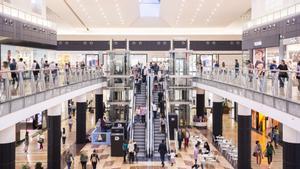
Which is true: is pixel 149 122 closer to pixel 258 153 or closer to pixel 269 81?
pixel 258 153

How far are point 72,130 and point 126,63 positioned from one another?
24.3 ft

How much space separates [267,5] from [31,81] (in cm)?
2092

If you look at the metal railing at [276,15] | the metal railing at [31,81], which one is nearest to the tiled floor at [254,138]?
the metal railing at [276,15]

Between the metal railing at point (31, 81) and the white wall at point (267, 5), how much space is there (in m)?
13.8

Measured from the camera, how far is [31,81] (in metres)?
14.5

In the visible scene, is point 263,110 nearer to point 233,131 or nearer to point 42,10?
point 233,131

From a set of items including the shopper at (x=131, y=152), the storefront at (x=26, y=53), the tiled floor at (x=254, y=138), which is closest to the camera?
the tiled floor at (x=254, y=138)

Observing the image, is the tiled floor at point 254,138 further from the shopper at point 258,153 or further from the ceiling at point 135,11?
the ceiling at point 135,11

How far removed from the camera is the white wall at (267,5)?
26.8 metres

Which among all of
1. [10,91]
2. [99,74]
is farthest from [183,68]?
[10,91]

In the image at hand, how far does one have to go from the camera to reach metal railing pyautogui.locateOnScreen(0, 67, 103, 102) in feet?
38.9

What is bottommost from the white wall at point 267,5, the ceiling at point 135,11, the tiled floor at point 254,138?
the tiled floor at point 254,138

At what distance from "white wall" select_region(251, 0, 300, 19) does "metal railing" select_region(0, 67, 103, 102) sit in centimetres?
1376

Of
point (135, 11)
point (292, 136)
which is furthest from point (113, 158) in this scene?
point (135, 11)
